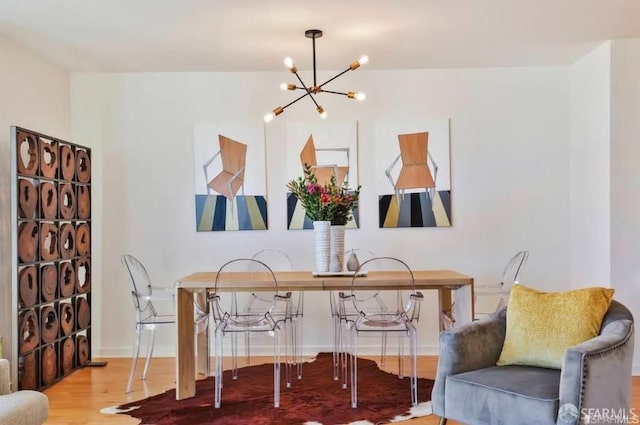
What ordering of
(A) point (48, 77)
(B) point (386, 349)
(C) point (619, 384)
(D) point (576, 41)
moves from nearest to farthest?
(C) point (619, 384) < (D) point (576, 41) < (A) point (48, 77) < (B) point (386, 349)

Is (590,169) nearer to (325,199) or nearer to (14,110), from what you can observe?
(325,199)

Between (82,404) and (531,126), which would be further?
(531,126)

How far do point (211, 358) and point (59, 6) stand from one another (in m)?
2.91

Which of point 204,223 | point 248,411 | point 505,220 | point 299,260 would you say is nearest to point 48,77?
point 204,223

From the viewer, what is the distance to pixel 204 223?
189 inches

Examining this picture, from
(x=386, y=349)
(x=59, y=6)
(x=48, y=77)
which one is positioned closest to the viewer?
(x=59, y=6)

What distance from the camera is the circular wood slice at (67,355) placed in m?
4.11

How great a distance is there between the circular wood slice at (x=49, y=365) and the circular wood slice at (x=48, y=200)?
0.96 metres

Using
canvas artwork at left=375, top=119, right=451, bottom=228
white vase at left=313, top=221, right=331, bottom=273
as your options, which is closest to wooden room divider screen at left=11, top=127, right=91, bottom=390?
white vase at left=313, top=221, right=331, bottom=273

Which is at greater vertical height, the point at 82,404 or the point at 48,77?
the point at 48,77

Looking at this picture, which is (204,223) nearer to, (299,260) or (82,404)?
(299,260)

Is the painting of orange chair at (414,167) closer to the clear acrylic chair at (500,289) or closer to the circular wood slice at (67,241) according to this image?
the clear acrylic chair at (500,289)

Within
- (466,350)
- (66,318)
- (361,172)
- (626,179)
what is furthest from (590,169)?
(66,318)

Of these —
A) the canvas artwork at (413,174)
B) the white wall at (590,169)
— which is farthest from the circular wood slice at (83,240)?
the white wall at (590,169)
